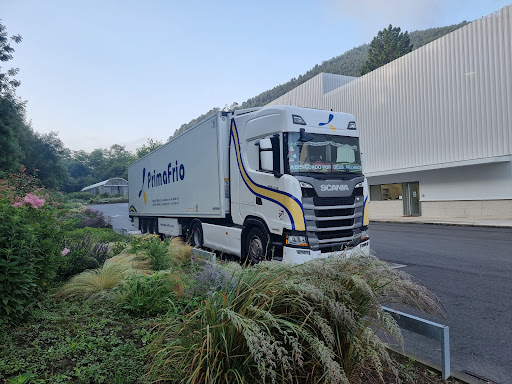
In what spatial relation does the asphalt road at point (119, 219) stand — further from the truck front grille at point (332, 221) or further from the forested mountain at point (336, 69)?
the forested mountain at point (336, 69)

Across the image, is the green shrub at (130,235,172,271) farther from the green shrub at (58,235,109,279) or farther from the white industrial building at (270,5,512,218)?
the white industrial building at (270,5,512,218)

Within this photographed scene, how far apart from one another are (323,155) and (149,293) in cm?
455

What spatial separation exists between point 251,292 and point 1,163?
1435 inches

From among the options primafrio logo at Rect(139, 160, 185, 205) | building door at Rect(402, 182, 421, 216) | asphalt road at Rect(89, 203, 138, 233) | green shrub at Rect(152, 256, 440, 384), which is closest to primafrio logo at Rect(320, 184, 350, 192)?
A: green shrub at Rect(152, 256, 440, 384)

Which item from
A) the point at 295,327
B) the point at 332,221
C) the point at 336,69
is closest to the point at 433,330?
the point at 295,327

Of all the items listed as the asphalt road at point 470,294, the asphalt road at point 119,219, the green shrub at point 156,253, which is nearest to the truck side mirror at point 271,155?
the green shrub at point 156,253

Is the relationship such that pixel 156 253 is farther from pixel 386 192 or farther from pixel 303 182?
pixel 386 192

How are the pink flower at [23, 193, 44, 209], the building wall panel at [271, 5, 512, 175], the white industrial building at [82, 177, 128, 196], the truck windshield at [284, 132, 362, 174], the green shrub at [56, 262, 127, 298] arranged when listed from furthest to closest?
1. the white industrial building at [82, 177, 128, 196]
2. the building wall panel at [271, 5, 512, 175]
3. the truck windshield at [284, 132, 362, 174]
4. the green shrub at [56, 262, 127, 298]
5. the pink flower at [23, 193, 44, 209]

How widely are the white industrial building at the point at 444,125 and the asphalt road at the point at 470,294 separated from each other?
1020 cm

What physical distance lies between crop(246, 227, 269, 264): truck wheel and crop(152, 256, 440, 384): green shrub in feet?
14.1

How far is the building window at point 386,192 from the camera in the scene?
89.4ft

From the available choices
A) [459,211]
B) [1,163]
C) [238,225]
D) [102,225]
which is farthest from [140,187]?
[1,163]

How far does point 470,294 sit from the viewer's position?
18.9ft

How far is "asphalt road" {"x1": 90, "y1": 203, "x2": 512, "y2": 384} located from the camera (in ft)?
11.8
